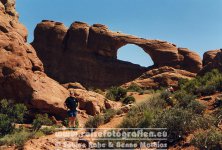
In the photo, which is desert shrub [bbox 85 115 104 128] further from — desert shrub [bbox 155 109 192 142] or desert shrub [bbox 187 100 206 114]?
desert shrub [bbox 155 109 192 142]

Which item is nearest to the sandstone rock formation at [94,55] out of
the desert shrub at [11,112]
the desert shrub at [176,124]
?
the desert shrub at [11,112]

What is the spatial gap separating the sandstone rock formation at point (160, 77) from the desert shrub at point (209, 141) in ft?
121

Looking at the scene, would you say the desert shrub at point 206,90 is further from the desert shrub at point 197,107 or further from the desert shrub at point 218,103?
the desert shrub at point 197,107

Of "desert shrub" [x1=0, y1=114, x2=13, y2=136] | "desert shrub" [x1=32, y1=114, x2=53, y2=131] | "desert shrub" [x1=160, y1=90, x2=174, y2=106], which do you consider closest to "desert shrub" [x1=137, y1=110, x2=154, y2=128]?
"desert shrub" [x1=160, y1=90, x2=174, y2=106]

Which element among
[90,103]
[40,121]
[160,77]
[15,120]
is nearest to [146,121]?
[40,121]

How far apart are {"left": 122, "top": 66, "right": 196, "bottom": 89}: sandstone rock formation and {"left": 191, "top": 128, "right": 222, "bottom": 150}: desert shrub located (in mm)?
36862

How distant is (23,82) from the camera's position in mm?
23438

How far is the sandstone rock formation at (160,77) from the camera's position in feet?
157

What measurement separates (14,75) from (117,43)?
3402cm

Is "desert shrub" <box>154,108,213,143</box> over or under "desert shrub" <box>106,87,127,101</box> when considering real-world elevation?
under

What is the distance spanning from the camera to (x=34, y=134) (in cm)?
1351

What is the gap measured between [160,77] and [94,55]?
503 inches

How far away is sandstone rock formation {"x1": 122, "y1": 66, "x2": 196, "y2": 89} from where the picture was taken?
47.8m

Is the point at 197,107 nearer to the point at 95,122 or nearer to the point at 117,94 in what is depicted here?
the point at 95,122
